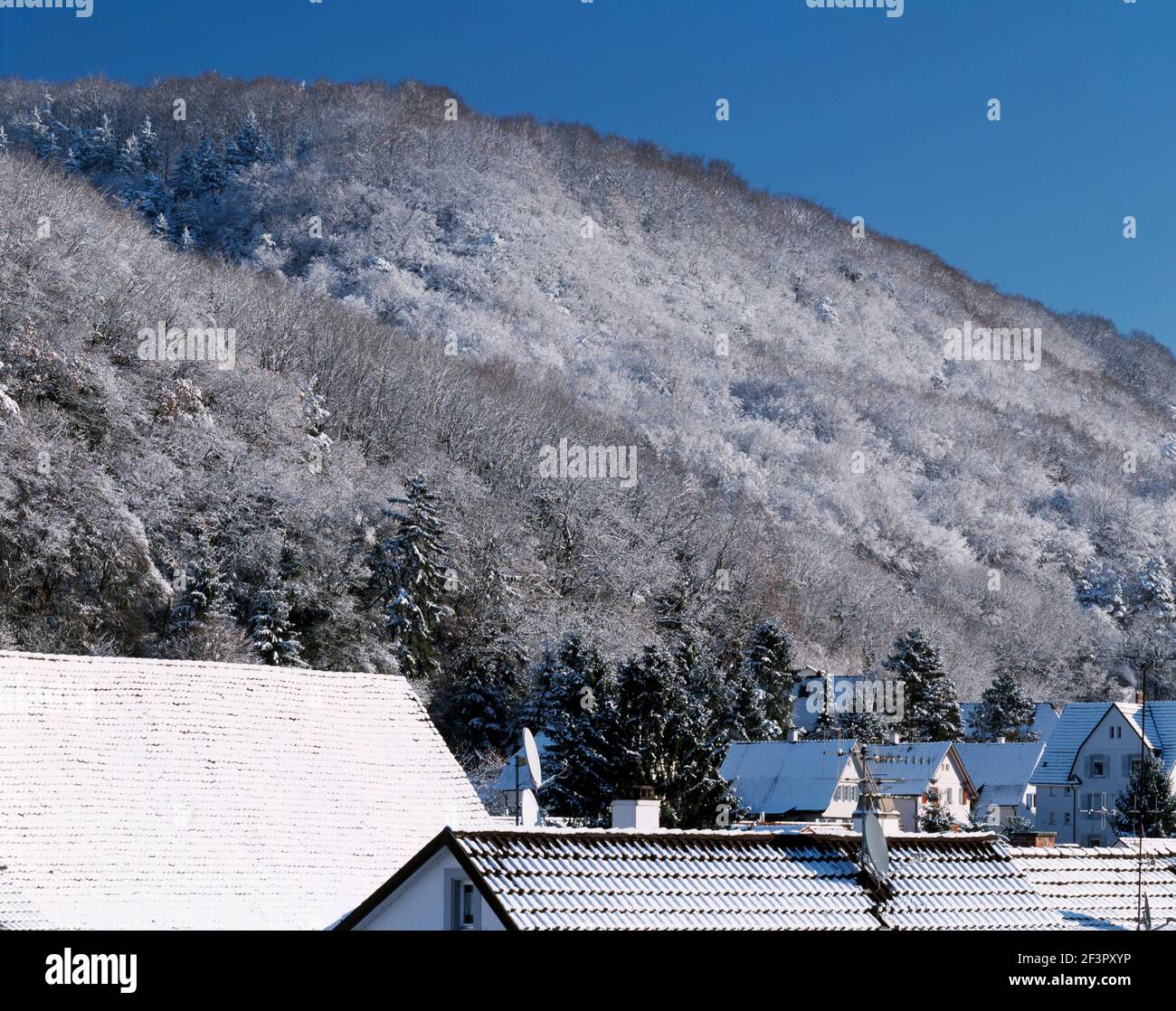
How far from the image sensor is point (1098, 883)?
15.7m

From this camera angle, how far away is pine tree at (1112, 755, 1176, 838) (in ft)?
137

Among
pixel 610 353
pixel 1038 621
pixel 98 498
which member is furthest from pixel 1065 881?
pixel 610 353

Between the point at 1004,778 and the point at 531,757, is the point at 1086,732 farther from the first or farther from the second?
the point at 531,757

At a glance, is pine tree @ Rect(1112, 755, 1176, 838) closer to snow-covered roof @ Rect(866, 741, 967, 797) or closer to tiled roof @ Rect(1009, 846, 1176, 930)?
snow-covered roof @ Rect(866, 741, 967, 797)

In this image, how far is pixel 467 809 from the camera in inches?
837

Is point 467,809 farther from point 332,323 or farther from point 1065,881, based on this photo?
point 332,323

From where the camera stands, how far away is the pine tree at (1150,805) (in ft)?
137

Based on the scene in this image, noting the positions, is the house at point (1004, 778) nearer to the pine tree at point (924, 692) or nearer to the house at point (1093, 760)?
the house at point (1093, 760)

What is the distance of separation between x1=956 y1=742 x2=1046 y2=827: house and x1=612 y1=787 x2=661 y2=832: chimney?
44.7 m

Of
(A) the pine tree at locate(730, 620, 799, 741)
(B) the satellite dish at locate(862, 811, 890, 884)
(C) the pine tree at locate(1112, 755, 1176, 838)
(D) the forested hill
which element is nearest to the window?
(B) the satellite dish at locate(862, 811, 890, 884)

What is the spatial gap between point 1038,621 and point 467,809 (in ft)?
383

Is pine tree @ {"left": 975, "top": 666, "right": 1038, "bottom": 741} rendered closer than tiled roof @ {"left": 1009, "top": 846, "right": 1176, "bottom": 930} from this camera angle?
No

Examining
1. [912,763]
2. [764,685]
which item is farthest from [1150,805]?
[764,685]
